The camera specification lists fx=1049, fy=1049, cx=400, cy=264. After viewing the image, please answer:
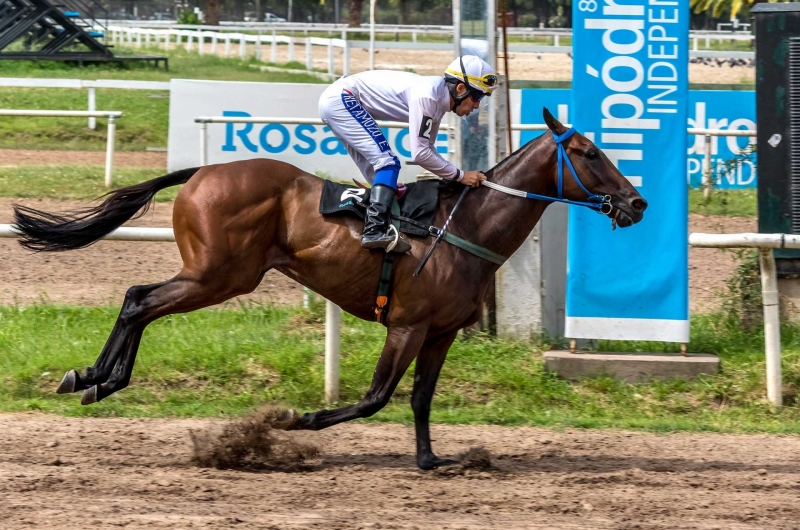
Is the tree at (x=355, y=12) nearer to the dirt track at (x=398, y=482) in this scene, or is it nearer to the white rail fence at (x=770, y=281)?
the white rail fence at (x=770, y=281)

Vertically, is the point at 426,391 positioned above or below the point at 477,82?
below

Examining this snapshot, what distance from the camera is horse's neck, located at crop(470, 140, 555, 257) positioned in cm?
573

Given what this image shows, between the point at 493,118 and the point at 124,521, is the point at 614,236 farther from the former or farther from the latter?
the point at 124,521

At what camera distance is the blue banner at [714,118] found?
13.6 meters

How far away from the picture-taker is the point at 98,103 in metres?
19.9

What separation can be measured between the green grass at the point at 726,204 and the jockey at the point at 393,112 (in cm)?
645

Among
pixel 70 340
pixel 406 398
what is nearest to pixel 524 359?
pixel 406 398

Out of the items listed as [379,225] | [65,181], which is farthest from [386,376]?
[65,181]

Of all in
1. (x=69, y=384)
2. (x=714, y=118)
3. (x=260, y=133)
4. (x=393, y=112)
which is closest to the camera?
(x=69, y=384)

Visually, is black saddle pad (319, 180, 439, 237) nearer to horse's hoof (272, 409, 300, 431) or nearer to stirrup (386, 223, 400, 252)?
stirrup (386, 223, 400, 252)

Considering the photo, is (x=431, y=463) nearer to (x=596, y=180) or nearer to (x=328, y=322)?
(x=328, y=322)

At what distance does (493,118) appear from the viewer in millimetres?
7410

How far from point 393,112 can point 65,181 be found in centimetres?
821

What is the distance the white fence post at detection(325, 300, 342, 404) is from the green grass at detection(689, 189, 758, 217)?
607 centimetres
